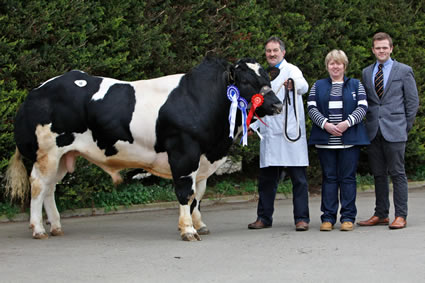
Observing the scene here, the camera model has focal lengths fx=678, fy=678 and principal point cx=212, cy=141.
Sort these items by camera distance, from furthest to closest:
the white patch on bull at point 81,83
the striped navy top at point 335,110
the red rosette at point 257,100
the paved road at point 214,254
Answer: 1. the striped navy top at point 335,110
2. the white patch on bull at point 81,83
3. the red rosette at point 257,100
4. the paved road at point 214,254

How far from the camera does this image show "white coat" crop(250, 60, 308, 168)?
7.55 metres

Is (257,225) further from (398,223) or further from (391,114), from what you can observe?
(391,114)

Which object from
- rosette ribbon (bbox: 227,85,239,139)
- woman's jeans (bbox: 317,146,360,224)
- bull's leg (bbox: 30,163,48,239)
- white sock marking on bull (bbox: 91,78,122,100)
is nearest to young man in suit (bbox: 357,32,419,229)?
woman's jeans (bbox: 317,146,360,224)

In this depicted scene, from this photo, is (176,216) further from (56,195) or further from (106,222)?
(56,195)

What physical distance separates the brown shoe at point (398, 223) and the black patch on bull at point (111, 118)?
3015mm

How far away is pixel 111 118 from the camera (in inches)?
277

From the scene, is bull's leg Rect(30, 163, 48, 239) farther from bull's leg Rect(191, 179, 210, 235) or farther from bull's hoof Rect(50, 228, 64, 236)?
bull's leg Rect(191, 179, 210, 235)

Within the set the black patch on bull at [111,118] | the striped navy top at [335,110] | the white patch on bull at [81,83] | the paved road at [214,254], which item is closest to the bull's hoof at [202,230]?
the paved road at [214,254]

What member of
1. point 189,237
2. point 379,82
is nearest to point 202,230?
point 189,237

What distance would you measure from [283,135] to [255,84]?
0.82 metres

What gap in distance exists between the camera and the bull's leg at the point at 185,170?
6.90m

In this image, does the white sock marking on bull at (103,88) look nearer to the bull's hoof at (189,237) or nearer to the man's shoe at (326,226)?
the bull's hoof at (189,237)

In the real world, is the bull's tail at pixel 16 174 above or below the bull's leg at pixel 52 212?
above

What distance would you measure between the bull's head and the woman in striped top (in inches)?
26.6
